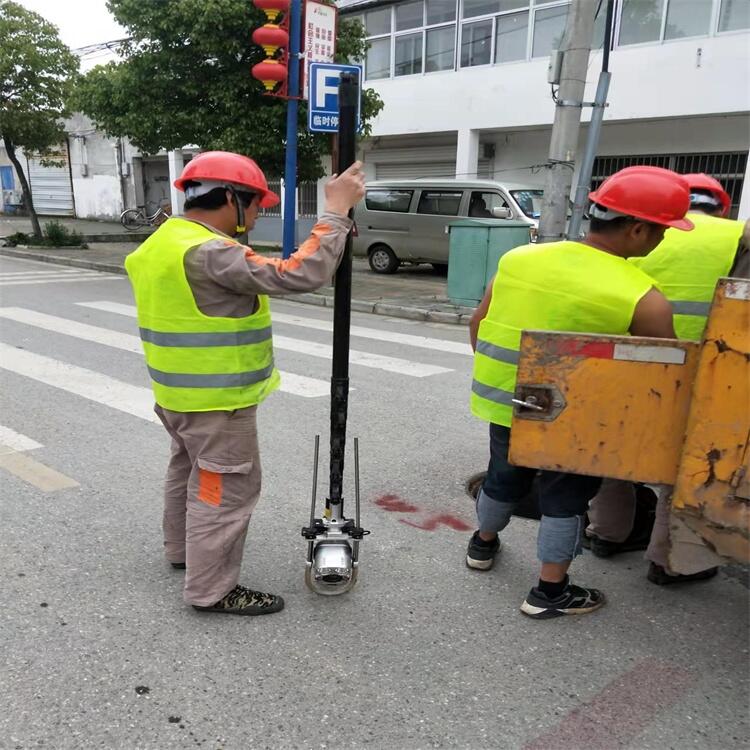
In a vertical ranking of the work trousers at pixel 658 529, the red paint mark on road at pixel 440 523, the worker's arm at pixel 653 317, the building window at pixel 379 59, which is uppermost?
the building window at pixel 379 59

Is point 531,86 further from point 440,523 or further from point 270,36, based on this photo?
point 440,523

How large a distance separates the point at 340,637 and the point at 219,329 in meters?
1.18

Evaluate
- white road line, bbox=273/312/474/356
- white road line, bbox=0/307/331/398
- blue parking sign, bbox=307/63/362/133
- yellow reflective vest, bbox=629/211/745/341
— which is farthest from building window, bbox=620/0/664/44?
yellow reflective vest, bbox=629/211/745/341

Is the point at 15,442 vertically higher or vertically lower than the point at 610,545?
lower

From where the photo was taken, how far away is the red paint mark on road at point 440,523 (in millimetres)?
3432

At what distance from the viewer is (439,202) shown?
1303 cm

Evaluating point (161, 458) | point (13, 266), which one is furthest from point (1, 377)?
point (13, 266)

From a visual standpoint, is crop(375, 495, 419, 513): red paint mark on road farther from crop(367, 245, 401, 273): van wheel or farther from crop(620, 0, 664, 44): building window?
crop(620, 0, 664, 44): building window

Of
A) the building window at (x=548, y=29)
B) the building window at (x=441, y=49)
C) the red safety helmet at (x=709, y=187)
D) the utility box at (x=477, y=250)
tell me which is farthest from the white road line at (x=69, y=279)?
the red safety helmet at (x=709, y=187)

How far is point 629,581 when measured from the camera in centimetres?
297

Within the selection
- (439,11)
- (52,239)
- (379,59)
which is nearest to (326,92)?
(439,11)

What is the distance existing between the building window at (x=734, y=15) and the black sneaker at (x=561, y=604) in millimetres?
12579

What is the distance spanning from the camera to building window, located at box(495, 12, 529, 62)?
581 inches

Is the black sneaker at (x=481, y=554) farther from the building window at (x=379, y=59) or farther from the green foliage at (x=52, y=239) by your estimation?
the green foliage at (x=52, y=239)
